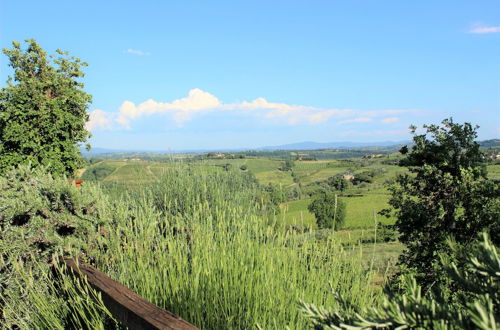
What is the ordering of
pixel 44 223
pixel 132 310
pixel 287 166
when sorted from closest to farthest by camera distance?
pixel 132 310 < pixel 44 223 < pixel 287 166

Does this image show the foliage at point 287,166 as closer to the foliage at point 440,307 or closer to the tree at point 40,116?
the tree at point 40,116

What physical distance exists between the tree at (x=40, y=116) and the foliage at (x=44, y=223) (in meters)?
7.90

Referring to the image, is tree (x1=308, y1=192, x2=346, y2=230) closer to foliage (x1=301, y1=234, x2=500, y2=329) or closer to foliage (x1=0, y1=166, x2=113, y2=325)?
foliage (x1=0, y1=166, x2=113, y2=325)

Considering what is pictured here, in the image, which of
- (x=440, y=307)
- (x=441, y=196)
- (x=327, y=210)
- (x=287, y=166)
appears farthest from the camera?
(x=287, y=166)

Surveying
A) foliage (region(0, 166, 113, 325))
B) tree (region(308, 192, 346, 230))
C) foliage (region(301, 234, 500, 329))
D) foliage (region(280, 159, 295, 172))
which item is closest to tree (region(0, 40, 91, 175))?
foliage (region(0, 166, 113, 325))

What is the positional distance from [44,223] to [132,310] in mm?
2703

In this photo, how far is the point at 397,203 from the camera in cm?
820

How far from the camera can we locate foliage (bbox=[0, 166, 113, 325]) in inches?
143

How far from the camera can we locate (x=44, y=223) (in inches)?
155

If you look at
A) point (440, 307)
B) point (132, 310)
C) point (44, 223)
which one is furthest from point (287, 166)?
point (440, 307)

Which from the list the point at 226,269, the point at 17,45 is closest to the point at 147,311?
the point at 226,269

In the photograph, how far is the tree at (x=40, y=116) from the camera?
11633 millimetres

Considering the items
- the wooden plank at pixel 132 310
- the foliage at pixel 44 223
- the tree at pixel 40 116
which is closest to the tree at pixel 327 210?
the tree at pixel 40 116

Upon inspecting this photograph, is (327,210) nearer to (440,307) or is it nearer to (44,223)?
(44,223)
